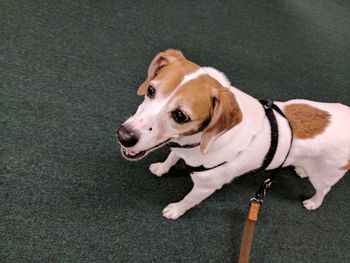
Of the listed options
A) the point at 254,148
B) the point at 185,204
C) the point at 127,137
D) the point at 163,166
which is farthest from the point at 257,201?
the point at 127,137

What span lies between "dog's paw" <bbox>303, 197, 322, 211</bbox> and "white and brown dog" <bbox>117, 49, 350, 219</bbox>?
25 cm

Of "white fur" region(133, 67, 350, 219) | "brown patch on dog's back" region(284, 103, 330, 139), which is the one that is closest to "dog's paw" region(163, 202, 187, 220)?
"white fur" region(133, 67, 350, 219)

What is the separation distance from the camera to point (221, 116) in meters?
1.38

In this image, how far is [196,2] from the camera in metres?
3.58

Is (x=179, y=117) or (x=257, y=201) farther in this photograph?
(x=257, y=201)

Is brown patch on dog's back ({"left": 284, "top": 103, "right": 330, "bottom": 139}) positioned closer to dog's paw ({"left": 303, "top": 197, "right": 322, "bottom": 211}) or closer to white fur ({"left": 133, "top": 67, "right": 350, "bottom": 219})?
white fur ({"left": 133, "top": 67, "right": 350, "bottom": 219})

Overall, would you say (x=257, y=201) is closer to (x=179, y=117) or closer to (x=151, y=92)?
(x=179, y=117)

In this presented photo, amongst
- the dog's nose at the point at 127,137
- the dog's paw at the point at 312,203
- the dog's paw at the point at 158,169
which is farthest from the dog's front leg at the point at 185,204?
the dog's paw at the point at 312,203

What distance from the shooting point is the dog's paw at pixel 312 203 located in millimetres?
2257

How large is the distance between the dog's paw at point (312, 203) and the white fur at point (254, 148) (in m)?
0.38

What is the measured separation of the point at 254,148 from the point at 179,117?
0.45m

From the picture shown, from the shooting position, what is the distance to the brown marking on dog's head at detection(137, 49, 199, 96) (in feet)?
4.54

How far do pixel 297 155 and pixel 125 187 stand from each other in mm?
1041

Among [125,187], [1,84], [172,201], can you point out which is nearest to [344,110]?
[172,201]
